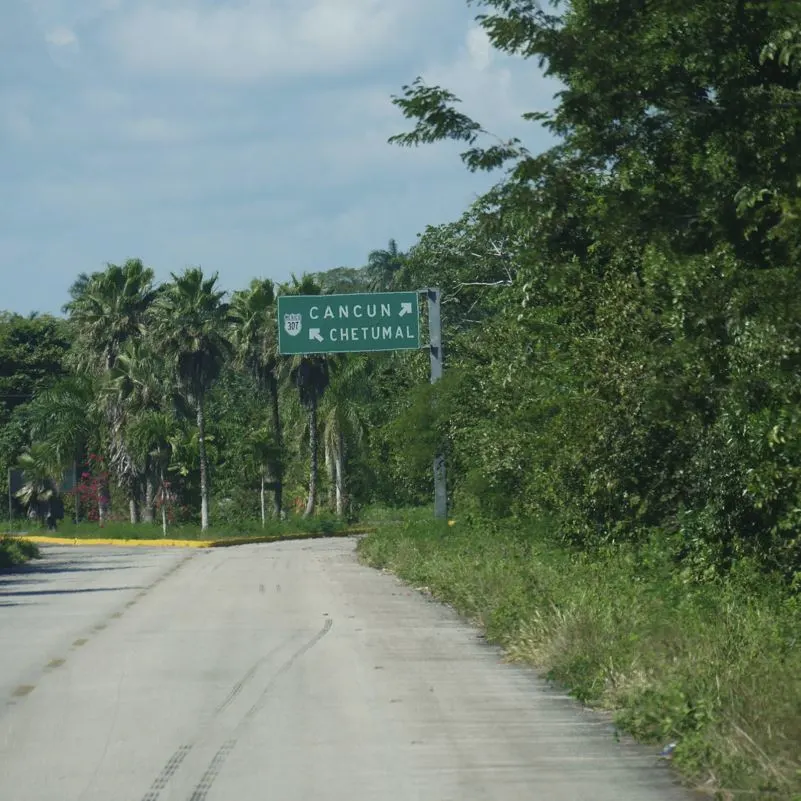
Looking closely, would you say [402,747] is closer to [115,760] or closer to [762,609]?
[115,760]

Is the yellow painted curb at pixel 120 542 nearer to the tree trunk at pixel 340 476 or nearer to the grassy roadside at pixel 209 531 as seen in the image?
the grassy roadside at pixel 209 531

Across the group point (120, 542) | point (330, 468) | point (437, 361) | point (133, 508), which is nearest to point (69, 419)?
point (133, 508)

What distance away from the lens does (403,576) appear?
29.8m

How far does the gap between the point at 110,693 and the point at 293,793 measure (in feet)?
16.6

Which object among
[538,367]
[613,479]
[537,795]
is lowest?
[537,795]

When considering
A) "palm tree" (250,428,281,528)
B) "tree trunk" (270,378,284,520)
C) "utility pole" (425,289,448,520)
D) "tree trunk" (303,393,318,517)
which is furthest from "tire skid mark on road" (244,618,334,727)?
"tree trunk" (270,378,284,520)

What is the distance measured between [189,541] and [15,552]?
1584 centimetres

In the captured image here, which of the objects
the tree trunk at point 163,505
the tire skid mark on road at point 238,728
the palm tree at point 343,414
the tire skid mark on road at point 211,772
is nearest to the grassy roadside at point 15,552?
the tree trunk at point 163,505

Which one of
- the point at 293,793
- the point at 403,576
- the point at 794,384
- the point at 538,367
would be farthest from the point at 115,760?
the point at 403,576

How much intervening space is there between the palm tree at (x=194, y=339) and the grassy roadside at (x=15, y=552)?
63.0 feet

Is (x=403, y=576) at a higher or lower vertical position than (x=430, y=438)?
lower

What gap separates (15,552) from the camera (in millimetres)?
41656

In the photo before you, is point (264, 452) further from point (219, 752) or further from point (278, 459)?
point (219, 752)

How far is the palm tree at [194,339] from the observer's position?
64500mm
